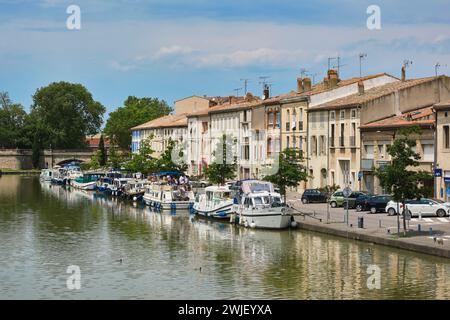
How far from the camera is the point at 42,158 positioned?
18850 centimetres

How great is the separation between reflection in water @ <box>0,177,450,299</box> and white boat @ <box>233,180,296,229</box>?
1.00m

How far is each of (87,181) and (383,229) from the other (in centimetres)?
7160

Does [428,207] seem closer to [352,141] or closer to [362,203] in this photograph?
[362,203]

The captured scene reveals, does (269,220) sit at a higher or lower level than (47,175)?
lower

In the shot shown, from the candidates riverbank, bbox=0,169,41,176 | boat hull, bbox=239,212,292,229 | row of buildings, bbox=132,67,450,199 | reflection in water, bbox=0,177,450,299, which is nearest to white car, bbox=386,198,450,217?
row of buildings, bbox=132,67,450,199

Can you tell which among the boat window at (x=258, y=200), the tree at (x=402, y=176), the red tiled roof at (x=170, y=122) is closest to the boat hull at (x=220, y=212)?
the boat window at (x=258, y=200)

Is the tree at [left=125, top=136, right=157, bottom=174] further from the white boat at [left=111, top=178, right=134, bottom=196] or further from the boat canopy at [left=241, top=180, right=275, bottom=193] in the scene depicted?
the boat canopy at [left=241, top=180, right=275, bottom=193]

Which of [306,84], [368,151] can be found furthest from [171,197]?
[306,84]

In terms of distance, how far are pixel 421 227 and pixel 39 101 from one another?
502 ft

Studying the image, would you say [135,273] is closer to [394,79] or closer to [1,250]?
[1,250]

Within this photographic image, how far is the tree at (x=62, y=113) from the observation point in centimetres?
18762

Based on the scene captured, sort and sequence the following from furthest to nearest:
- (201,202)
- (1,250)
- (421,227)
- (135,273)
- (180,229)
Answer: (201,202), (180,229), (421,227), (1,250), (135,273)
